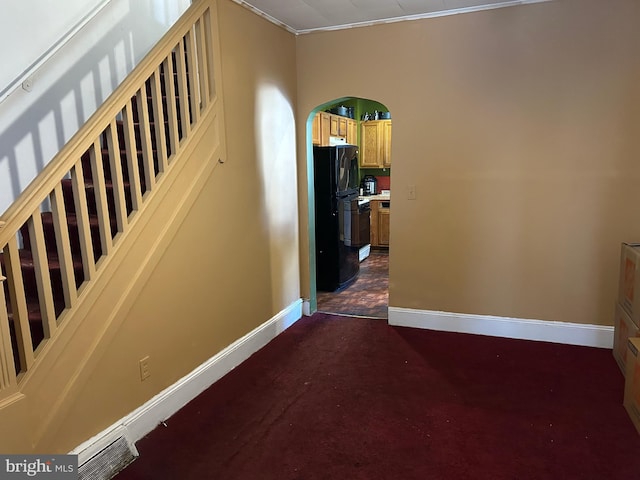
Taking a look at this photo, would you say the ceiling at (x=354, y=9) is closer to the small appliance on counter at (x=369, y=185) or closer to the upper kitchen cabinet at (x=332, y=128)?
the upper kitchen cabinet at (x=332, y=128)

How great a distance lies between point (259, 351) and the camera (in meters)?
3.45

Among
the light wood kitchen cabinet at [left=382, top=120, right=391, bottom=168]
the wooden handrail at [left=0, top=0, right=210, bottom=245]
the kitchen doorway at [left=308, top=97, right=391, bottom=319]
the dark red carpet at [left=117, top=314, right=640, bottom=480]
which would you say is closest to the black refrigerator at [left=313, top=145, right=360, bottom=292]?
the kitchen doorway at [left=308, top=97, right=391, bottom=319]

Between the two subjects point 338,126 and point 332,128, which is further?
point 338,126

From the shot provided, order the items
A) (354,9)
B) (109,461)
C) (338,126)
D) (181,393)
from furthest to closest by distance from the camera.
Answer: (338,126)
(354,9)
(181,393)
(109,461)

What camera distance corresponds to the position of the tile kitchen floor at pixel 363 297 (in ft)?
14.3

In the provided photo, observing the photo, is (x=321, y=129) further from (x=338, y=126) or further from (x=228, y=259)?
(x=228, y=259)

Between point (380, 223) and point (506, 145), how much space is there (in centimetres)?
370

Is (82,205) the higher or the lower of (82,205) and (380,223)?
the higher

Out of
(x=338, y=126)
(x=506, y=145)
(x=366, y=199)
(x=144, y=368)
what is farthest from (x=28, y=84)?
(x=366, y=199)

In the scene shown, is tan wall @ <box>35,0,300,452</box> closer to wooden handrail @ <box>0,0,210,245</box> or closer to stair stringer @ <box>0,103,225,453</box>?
stair stringer @ <box>0,103,225,453</box>

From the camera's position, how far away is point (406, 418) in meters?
2.52

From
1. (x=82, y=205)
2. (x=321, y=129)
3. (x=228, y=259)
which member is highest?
(x=321, y=129)

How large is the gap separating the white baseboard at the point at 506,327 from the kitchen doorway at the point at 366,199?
38 cm

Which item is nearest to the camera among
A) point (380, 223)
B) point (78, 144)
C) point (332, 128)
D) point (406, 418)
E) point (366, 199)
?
point (78, 144)
